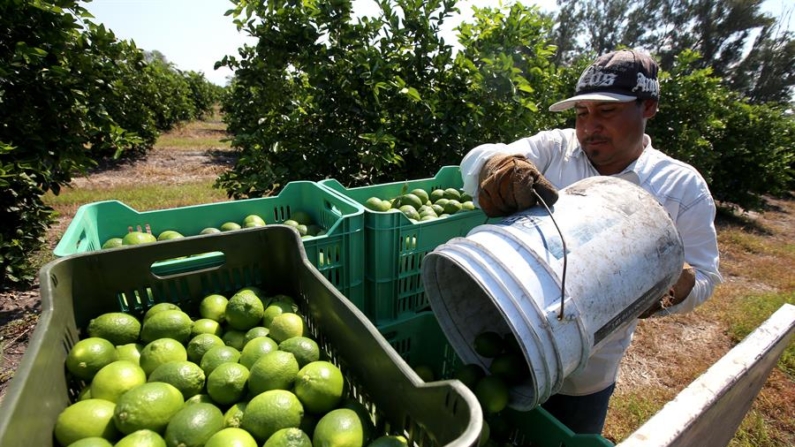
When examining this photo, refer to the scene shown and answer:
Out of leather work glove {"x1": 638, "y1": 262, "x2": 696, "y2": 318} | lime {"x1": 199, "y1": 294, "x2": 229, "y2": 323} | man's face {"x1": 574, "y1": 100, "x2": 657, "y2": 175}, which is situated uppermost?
man's face {"x1": 574, "y1": 100, "x2": 657, "y2": 175}

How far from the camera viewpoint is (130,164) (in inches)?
446

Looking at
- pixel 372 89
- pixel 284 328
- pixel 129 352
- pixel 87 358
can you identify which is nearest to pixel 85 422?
pixel 87 358

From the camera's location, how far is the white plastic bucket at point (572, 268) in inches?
45.3

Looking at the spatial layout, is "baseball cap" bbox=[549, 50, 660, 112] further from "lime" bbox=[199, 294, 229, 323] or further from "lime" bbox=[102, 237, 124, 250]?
"lime" bbox=[102, 237, 124, 250]

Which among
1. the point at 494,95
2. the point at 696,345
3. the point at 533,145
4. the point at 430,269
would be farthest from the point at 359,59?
the point at 696,345

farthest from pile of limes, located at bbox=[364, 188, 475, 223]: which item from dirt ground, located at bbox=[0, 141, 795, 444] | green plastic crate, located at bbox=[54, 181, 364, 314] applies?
dirt ground, located at bbox=[0, 141, 795, 444]

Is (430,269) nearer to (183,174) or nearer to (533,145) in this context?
(533,145)

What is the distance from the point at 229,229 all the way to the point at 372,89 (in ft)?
6.58

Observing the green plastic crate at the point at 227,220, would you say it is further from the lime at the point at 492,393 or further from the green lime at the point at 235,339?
the lime at the point at 492,393

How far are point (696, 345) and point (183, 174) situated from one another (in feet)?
37.5

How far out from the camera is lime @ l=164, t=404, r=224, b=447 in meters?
1.17

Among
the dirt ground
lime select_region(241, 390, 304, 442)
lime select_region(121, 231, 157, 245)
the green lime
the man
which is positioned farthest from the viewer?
the dirt ground

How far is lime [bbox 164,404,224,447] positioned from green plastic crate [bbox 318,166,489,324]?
1.14 metres

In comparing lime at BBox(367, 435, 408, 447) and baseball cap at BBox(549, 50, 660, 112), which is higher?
baseball cap at BBox(549, 50, 660, 112)
